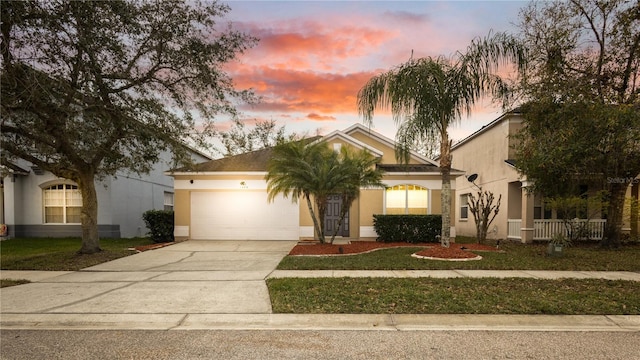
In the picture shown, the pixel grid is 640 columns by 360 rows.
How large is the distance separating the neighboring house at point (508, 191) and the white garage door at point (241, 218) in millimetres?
10098

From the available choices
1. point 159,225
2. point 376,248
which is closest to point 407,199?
point 376,248

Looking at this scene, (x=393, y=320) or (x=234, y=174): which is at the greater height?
(x=234, y=174)

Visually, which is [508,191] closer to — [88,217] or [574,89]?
[574,89]

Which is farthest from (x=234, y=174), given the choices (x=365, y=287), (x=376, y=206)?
(x=365, y=287)

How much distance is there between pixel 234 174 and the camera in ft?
53.6

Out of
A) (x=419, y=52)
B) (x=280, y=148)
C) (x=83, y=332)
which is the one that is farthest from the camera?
(x=280, y=148)

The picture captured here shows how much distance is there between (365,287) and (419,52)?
7628mm

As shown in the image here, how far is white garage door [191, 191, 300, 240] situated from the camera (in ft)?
Answer: 54.0

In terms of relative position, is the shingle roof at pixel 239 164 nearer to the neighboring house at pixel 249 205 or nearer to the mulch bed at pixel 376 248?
the neighboring house at pixel 249 205

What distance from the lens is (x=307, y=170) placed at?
12055 mm

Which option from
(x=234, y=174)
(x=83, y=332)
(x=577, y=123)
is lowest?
(x=83, y=332)

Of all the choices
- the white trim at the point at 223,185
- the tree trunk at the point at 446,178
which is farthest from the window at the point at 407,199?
the white trim at the point at 223,185

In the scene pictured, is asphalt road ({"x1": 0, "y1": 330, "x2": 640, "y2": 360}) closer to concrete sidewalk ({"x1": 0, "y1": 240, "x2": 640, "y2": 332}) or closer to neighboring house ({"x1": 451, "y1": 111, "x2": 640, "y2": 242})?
concrete sidewalk ({"x1": 0, "y1": 240, "x2": 640, "y2": 332})

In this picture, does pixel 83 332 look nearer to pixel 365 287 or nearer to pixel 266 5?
pixel 365 287
